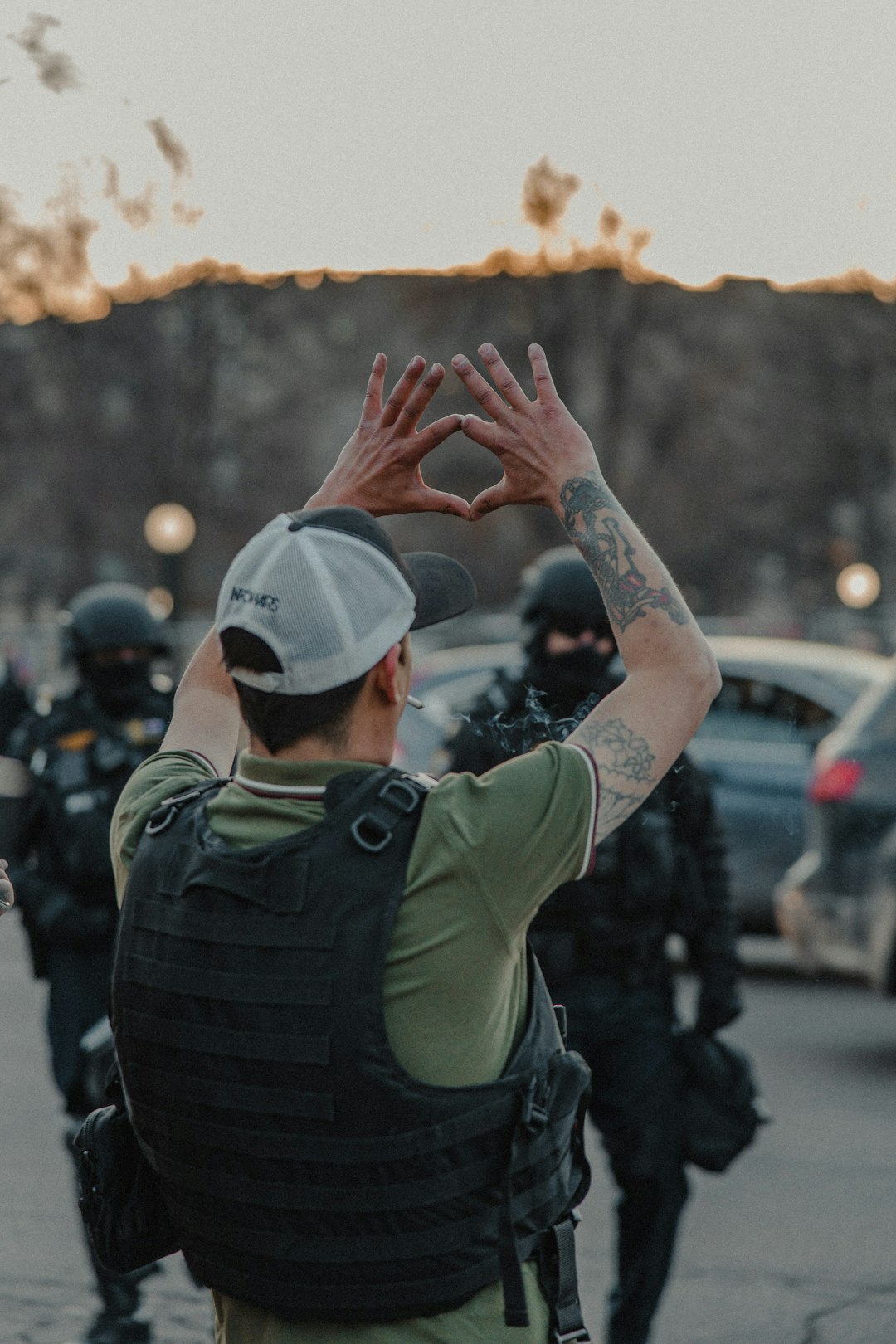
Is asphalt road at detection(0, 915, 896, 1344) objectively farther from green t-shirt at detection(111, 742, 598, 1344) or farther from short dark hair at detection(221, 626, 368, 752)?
short dark hair at detection(221, 626, 368, 752)

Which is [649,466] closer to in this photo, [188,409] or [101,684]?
[188,409]

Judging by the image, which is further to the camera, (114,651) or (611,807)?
(114,651)

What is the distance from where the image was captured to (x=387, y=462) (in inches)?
90.9

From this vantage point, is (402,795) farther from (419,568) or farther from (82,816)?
(82,816)

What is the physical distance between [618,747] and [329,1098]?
1.57 ft

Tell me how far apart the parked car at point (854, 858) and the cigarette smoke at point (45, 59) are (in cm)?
536

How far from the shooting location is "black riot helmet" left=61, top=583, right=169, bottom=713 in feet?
16.3

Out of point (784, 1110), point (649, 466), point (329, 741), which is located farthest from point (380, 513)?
point (649, 466)

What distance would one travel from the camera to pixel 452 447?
1436 inches

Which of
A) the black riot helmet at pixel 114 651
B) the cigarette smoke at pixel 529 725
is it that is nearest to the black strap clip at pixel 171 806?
the cigarette smoke at pixel 529 725

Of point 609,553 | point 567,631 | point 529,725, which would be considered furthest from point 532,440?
point 567,631

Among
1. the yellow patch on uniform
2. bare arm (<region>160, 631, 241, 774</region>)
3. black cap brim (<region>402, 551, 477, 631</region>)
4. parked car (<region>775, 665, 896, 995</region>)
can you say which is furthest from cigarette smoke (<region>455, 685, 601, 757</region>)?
parked car (<region>775, 665, 896, 995</region>)

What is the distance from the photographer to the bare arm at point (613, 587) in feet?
6.33

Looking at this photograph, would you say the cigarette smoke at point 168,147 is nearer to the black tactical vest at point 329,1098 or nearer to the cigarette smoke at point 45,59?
the cigarette smoke at point 45,59
